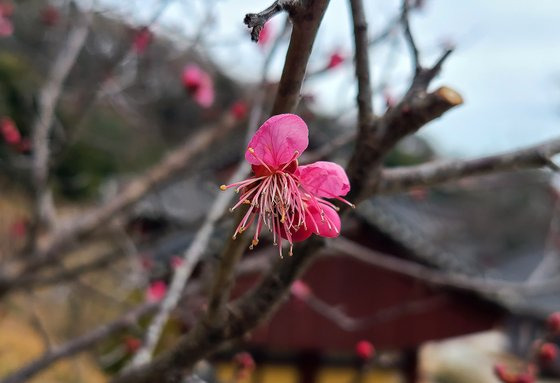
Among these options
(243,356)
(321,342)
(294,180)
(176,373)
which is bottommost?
(176,373)

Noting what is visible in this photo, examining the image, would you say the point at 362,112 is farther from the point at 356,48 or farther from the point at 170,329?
the point at 170,329

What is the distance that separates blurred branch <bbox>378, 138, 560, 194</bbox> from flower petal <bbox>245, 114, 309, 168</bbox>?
1.28 feet

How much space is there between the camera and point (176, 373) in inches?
41.8

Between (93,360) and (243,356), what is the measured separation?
7850mm

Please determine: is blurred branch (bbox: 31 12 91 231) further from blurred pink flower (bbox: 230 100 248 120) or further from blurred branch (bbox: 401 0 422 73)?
blurred branch (bbox: 401 0 422 73)

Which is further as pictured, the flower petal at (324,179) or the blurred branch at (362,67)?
the blurred branch at (362,67)

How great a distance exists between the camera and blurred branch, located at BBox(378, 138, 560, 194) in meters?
1.03

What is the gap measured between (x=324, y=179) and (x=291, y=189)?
2.1 inches

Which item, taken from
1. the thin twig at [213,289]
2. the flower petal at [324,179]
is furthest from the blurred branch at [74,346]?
the flower petal at [324,179]

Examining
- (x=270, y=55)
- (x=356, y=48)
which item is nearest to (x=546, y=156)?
(x=356, y=48)

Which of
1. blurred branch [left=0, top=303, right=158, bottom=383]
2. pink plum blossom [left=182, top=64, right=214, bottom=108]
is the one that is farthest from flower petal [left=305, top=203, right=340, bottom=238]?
pink plum blossom [left=182, top=64, right=214, bottom=108]

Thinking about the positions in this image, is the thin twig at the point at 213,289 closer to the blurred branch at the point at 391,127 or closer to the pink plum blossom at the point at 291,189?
the pink plum blossom at the point at 291,189

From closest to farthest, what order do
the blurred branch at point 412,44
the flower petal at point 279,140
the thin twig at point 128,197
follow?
the flower petal at point 279,140
the blurred branch at point 412,44
the thin twig at point 128,197

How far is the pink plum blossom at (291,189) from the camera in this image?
0.73m
